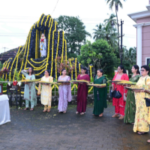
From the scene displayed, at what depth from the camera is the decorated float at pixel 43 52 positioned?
1172 cm

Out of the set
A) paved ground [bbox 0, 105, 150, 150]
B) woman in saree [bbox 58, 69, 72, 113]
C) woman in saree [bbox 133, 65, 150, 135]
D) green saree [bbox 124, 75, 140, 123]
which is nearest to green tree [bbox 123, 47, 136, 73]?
woman in saree [bbox 58, 69, 72, 113]

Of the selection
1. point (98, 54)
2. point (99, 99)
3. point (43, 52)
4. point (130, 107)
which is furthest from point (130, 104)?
point (98, 54)

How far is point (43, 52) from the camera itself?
1270 centimetres

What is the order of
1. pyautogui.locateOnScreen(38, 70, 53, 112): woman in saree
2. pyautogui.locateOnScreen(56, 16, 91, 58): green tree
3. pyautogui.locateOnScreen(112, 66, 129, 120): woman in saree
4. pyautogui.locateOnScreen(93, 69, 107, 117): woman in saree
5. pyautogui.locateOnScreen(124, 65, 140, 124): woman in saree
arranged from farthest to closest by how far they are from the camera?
pyautogui.locateOnScreen(56, 16, 91, 58): green tree, pyautogui.locateOnScreen(38, 70, 53, 112): woman in saree, pyautogui.locateOnScreen(93, 69, 107, 117): woman in saree, pyautogui.locateOnScreen(112, 66, 129, 120): woman in saree, pyautogui.locateOnScreen(124, 65, 140, 124): woman in saree

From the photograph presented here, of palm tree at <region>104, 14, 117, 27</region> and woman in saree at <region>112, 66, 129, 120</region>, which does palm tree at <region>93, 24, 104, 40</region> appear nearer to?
palm tree at <region>104, 14, 117, 27</region>

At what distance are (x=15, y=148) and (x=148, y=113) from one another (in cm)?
311

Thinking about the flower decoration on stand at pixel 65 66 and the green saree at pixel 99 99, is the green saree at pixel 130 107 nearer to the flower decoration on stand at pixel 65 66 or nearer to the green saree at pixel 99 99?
the green saree at pixel 99 99

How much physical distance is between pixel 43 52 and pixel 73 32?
23.1 meters

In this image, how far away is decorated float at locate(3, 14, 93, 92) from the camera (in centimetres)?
1172

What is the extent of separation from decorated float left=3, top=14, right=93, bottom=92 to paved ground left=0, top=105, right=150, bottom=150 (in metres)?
5.26

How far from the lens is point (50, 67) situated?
11789 millimetres

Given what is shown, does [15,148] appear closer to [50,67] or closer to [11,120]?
[11,120]

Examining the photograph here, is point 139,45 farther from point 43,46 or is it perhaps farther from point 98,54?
point 98,54

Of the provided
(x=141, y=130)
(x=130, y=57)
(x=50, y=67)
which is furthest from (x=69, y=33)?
(x=141, y=130)
